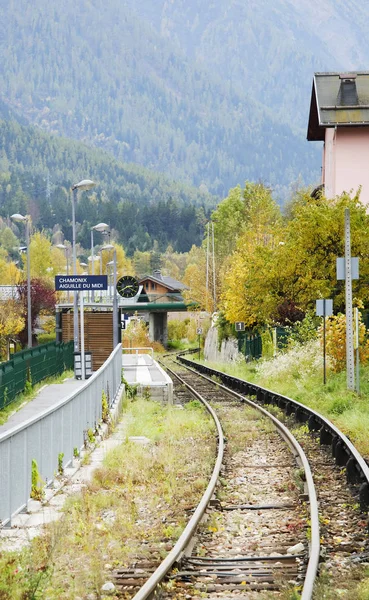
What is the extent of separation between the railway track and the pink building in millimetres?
32701

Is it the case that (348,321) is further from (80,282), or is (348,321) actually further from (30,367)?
(30,367)

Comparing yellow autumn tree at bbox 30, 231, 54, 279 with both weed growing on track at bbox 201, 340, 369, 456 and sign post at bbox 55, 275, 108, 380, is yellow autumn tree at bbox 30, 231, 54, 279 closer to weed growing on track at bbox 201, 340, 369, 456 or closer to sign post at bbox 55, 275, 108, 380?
weed growing on track at bbox 201, 340, 369, 456

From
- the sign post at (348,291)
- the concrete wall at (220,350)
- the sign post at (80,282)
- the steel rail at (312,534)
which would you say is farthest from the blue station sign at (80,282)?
the concrete wall at (220,350)

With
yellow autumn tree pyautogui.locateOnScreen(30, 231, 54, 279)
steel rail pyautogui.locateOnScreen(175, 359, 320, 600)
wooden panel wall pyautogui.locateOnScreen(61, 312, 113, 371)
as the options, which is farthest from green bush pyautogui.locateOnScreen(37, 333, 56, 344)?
steel rail pyautogui.locateOnScreen(175, 359, 320, 600)

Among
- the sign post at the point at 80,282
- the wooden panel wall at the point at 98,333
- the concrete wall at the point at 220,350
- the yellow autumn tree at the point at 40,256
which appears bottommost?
the concrete wall at the point at 220,350

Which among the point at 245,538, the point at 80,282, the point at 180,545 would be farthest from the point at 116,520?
the point at 80,282

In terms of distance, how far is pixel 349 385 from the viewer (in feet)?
80.5

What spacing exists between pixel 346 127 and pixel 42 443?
38328 millimetres

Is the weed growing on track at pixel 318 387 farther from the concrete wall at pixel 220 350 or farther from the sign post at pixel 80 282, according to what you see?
the concrete wall at pixel 220 350

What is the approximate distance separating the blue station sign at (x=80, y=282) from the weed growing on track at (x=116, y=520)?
894cm

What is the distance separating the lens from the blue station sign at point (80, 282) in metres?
26.8

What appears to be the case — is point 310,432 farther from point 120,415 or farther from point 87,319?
point 87,319

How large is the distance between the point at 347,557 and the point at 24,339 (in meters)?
85.2

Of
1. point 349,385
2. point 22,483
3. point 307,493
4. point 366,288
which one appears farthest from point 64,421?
point 366,288
